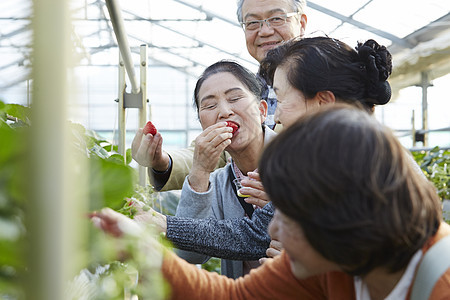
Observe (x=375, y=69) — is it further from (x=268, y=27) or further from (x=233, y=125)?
(x=268, y=27)

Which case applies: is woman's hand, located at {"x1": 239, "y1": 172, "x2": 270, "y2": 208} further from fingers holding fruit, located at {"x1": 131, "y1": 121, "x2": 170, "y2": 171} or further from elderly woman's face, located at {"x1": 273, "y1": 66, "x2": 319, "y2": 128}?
fingers holding fruit, located at {"x1": 131, "y1": 121, "x2": 170, "y2": 171}

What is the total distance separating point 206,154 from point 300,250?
1.75ft

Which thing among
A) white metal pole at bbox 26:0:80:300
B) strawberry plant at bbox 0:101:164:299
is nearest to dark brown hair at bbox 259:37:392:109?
strawberry plant at bbox 0:101:164:299

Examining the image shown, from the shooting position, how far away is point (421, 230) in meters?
0.50

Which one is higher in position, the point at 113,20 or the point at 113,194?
the point at 113,20

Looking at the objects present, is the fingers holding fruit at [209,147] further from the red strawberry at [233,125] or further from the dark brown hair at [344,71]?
the dark brown hair at [344,71]

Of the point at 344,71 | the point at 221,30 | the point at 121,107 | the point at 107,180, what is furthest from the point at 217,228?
the point at 221,30

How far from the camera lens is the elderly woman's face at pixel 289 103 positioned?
3.13 ft

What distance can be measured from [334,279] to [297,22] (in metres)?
0.98

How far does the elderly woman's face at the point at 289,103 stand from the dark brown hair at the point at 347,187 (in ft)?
1.48

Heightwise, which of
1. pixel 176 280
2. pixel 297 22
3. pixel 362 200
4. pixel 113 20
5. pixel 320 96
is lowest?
pixel 176 280

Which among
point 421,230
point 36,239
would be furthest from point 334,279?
point 36,239

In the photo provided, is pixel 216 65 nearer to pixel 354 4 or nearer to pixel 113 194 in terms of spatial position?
pixel 113 194

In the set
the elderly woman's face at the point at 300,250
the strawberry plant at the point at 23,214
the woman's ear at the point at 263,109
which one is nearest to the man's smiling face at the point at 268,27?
the woman's ear at the point at 263,109
